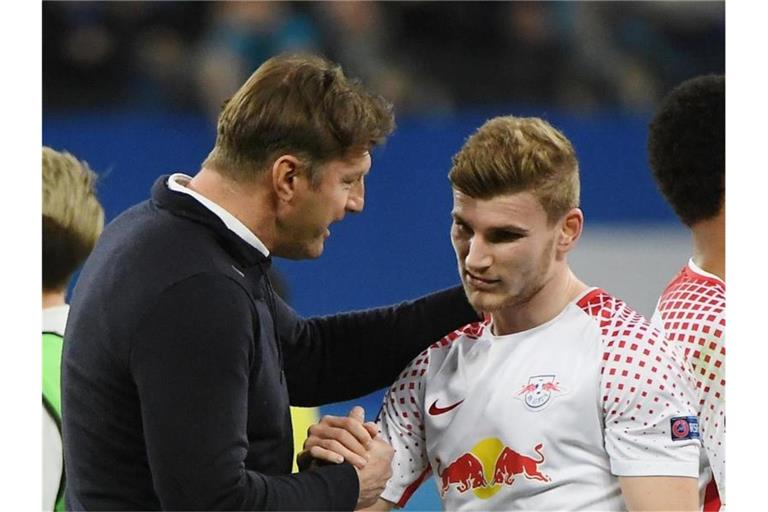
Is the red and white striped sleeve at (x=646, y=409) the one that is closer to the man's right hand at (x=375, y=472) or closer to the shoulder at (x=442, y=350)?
the shoulder at (x=442, y=350)

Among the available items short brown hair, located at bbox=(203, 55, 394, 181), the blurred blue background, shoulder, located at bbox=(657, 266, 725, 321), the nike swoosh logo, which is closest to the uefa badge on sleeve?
shoulder, located at bbox=(657, 266, 725, 321)

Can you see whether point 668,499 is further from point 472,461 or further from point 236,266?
point 236,266

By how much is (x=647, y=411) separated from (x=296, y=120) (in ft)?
2.36

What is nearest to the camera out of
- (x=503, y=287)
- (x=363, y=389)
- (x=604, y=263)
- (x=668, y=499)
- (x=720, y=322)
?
(x=668, y=499)

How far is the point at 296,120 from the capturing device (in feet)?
5.55

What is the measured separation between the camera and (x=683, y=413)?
1693 mm

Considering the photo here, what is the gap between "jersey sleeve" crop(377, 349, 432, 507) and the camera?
190cm

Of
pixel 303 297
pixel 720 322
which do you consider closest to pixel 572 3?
pixel 303 297

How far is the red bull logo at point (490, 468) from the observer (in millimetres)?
1748

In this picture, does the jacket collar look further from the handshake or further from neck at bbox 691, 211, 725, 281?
neck at bbox 691, 211, 725, 281

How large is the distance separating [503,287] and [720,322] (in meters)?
0.42

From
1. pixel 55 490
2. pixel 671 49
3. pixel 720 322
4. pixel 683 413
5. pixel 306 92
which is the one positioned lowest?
pixel 55 490

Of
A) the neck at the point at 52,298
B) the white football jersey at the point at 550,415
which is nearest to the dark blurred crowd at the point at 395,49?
the neck at the point at 52,298

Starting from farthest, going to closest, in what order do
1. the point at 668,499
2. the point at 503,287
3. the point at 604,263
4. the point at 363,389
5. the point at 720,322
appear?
the point at 604,263
the point at 363,389
the point at 720,322
the point at 503,287
the point at 668,499
